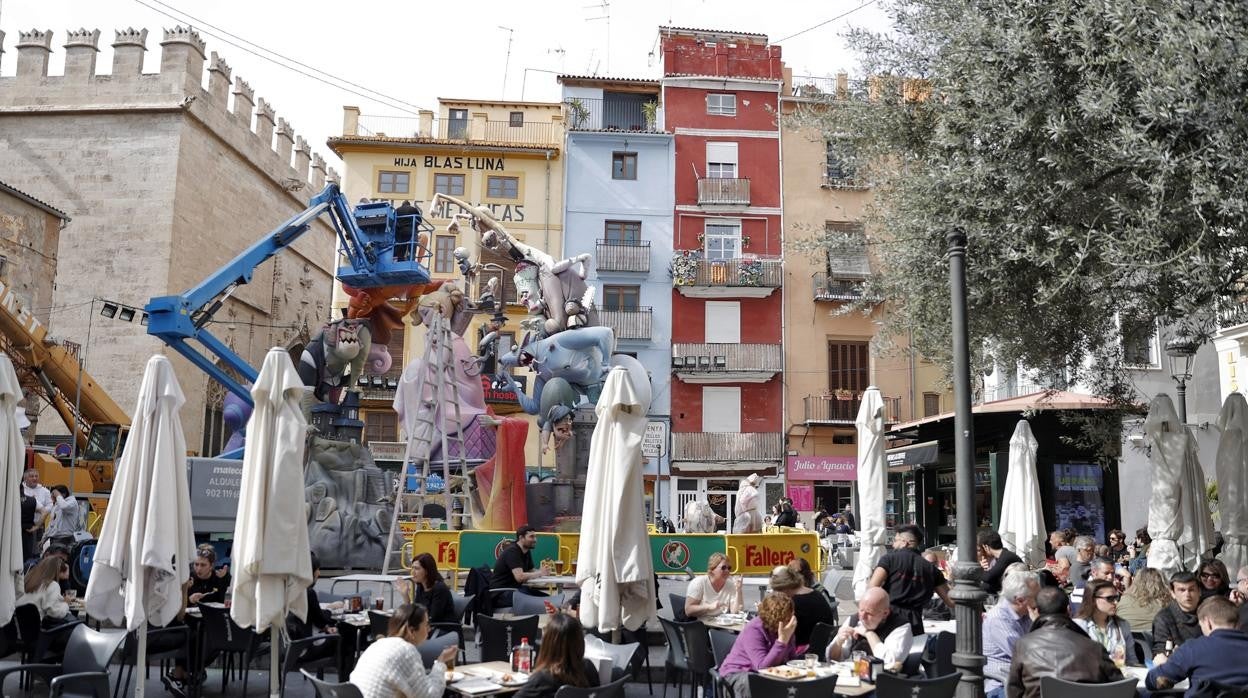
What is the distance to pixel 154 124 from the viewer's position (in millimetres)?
36344

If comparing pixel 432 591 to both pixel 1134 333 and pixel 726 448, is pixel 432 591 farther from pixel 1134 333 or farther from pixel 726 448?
pixel 726 448

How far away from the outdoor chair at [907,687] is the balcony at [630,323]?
2935 cm

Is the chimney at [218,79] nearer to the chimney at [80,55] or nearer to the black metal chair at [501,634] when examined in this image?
the chimney at [80,55]

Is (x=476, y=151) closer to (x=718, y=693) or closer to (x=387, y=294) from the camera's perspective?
(x=387, y=294)

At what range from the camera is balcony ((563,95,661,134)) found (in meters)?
38.4

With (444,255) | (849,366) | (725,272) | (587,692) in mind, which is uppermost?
(444,255)

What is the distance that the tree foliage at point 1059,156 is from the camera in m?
7.79

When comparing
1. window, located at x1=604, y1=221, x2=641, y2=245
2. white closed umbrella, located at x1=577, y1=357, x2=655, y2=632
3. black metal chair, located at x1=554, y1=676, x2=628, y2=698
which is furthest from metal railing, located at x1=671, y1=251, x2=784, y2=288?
black metal chair, located at x1=554, y1=676, x2=628, y2=698

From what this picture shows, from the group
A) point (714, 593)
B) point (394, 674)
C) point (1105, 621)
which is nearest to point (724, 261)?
point (714, 593)

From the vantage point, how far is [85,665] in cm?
722

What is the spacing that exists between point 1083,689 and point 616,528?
3.69m

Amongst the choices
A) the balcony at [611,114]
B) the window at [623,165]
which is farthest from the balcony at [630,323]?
the balcony at [611,114]

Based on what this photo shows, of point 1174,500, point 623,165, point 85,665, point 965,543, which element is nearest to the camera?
point 85,665

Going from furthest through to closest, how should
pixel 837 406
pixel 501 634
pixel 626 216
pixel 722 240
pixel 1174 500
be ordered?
pixel 626 216 → pixel 722 240 → pixel 837 406 → pixel 1174 500 → pixel 501 634
